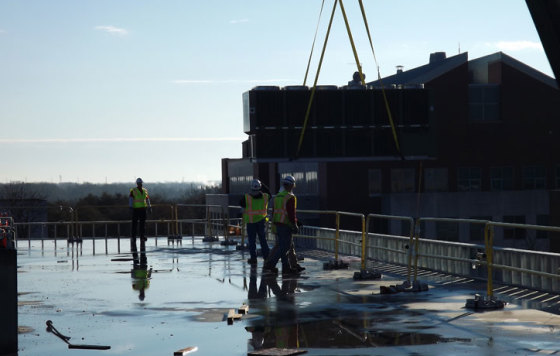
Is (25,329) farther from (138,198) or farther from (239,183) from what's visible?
(239,183)

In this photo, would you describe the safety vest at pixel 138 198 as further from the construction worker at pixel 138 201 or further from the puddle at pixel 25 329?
the puddle at pixel 25 329

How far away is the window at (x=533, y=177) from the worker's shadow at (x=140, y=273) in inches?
2325

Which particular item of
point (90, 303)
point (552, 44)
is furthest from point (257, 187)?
point (552, 44)

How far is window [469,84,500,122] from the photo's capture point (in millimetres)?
82812

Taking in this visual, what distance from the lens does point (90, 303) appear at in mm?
16734

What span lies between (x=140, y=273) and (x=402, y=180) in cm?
5827

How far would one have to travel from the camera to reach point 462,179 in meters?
81.6

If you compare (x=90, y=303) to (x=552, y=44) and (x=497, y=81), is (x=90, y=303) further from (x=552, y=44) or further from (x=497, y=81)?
(x=497, y=81)

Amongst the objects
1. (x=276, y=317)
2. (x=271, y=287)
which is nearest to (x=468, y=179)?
(x=271, y=287)

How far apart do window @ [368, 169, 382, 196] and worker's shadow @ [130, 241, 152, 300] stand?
49.3m

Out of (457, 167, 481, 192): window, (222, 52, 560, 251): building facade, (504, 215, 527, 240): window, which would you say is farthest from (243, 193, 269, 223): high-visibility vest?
(504, 215, 527, 240): window

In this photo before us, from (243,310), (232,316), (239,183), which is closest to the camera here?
(232,316)

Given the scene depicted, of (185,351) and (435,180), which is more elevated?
(435,180)

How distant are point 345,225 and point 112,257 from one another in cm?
4811
